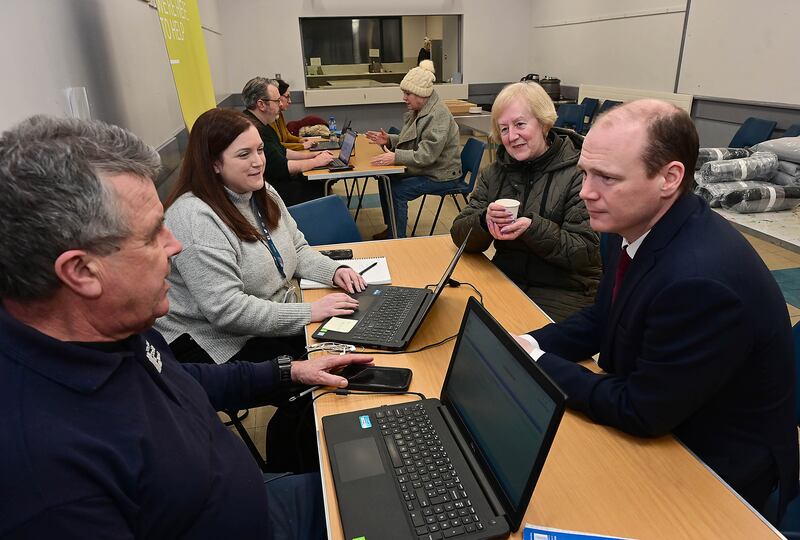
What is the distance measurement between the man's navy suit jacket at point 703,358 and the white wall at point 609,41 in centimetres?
572

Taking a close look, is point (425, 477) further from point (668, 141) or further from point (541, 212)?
point (541, 212)

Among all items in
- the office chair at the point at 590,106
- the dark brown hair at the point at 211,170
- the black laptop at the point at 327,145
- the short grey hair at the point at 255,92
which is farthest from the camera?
the office chair at the point at 590,106

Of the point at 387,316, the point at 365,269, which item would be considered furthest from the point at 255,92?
the point at 387,316

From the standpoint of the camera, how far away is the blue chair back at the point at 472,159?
14.0ft

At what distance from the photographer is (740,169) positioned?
98.8 inches

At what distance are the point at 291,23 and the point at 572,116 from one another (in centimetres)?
473

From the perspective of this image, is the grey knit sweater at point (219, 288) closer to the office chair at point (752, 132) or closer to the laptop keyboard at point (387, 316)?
the laptop keyboard at point (387, 316)

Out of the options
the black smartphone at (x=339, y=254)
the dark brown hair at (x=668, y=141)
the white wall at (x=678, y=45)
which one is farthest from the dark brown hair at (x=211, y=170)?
the white wall at (x=678, y=45)

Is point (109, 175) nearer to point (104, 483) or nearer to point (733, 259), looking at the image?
point (104, 483)

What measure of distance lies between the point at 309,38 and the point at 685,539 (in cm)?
916

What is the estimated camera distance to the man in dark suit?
0.96 m

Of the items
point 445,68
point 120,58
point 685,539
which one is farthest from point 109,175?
point 445,68

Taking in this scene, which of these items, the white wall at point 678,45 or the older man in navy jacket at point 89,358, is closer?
the older man in navy jacket at point 89,358

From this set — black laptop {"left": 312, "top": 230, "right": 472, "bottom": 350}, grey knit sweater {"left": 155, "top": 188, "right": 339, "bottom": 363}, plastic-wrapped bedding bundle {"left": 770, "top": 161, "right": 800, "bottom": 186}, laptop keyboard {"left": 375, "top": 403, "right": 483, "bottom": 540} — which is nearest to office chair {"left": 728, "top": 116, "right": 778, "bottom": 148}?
plastic-wrapped bedding bundle {"left": 770, "top": 161, "right": 800, "bottom": 186}
